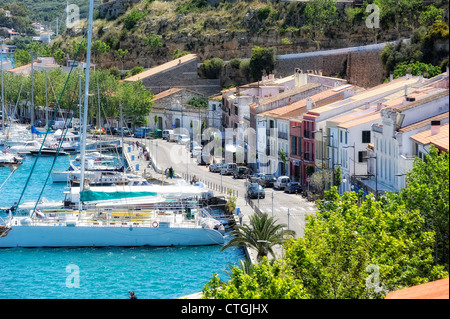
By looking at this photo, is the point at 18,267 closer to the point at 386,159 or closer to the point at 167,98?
the point at 386,159

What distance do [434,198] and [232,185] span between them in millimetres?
33233

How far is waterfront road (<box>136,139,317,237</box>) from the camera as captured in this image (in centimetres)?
4530

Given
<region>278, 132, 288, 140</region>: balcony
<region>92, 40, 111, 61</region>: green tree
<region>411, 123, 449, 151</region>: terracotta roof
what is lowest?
<region>278, 132, 288, 140</region>: balcony

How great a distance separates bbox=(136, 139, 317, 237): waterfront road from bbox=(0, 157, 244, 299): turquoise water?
3269mm

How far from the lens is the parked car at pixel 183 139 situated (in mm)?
83562

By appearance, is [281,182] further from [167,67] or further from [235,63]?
[167,67]

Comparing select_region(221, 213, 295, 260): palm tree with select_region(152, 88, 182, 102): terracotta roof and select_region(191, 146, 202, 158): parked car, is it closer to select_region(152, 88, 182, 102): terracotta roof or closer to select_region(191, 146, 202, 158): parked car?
select_region(191, 146, 202, 158): parked car

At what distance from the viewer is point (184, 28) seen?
121m

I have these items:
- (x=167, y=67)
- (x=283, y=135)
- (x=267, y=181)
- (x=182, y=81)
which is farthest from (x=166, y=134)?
(x=267, y=181)

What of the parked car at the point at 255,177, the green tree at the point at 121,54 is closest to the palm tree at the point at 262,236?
the parked car at the point at 255,177

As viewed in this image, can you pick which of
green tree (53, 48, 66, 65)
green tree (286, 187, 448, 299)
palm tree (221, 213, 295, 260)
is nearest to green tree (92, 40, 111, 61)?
green tree (53, 48, 66, 65)

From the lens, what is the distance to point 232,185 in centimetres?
5859

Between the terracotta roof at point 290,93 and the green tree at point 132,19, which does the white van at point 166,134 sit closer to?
the terracotta roof at point 290,93

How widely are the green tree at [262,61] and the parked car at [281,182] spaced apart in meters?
43.1
